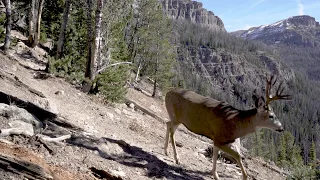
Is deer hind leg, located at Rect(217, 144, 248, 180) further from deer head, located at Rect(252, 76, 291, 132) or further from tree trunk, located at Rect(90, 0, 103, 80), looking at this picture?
tree trunk, located at Rect(90, 0, 103, 80)

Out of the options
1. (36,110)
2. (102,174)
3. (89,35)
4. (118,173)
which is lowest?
(118,173)

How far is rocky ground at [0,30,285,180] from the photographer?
5.05m

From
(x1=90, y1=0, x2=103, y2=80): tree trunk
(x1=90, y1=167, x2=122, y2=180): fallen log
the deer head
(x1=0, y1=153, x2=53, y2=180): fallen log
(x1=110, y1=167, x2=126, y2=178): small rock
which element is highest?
(x1=90, y1=0, x2=103, y2=80): tree trunk

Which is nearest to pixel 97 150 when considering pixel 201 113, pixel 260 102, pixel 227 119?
pixel 201 113

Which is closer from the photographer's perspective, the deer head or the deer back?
the deer head

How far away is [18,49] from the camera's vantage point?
55.0 ft

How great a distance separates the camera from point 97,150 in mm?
6410

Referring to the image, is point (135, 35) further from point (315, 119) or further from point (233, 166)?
point (315, 119)

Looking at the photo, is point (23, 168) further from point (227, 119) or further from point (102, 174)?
point (227, 119)

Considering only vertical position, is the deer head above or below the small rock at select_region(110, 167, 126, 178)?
above

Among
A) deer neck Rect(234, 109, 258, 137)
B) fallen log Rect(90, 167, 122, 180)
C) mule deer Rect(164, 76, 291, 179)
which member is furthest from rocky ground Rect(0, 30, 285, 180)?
deer neck Rect(234, 109, 258, 137)

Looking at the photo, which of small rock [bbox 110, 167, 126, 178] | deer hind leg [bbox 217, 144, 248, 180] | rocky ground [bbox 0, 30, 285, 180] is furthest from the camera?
deer hind leg [bbox 217, 144, 248, 180]

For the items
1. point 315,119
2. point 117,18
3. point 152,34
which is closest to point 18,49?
point 117,18

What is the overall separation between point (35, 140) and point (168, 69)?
26.4 meters
